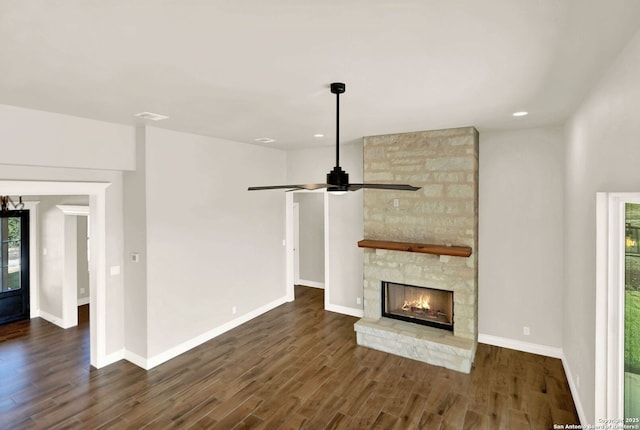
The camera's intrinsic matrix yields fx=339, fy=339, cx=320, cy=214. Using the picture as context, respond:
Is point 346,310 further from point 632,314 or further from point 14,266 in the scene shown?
point 14,266

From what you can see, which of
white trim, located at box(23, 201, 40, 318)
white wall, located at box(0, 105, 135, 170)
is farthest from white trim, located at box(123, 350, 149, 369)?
white trim, located at box(23, 201, 40, 318)

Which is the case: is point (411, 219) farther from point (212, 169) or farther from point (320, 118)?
point (212, 169)

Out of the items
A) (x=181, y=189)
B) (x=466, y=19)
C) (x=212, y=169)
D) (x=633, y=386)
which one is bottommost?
(x=633, y=386)

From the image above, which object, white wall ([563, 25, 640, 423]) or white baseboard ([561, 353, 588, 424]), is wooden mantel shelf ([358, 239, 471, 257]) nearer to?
white wall ([563, 25, 640, 423])

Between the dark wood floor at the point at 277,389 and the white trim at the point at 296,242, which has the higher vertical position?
the white trim at the point at 296,242

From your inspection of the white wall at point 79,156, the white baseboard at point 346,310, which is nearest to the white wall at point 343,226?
the white baseboard at point 346,310

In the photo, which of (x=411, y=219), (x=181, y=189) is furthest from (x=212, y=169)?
(x=411, y=219)

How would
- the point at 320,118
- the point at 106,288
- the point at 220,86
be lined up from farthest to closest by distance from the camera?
the point at 106,288
the point at 320,118
the point at 220,86

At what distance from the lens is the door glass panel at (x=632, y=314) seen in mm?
2217

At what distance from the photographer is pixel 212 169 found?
5.06 metres

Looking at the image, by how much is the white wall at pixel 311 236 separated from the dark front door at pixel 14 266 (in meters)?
5.17

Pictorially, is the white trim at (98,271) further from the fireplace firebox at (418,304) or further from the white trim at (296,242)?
the white trim at (296,242)

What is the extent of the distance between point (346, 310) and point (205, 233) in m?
2.84

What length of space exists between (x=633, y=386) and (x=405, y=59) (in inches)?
105
